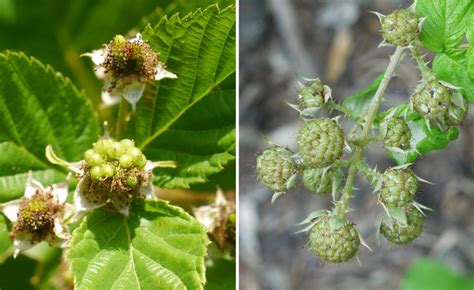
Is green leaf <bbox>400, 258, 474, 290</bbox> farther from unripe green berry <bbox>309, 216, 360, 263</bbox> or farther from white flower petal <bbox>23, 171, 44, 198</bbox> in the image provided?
white flower petal <bbox>23, 171, 44, 198</bbox>

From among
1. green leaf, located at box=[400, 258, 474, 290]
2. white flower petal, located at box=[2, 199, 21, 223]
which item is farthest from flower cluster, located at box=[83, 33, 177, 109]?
green leaf, located at box=[400, 258, 474, 290]

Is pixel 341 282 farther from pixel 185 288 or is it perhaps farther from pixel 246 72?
pixel 185 288

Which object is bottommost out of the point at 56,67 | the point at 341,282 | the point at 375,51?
the point at 341,282

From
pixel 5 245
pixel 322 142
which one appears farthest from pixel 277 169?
pixel 5 245

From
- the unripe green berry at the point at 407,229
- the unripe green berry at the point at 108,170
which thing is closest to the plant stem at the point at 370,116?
the unripe green berry at the point at 407,229

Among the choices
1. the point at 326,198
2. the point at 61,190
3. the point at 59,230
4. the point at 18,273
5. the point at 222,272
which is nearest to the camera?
the point at 59,230

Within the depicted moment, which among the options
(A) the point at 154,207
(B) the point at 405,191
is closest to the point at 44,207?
(A) the point at 154,207

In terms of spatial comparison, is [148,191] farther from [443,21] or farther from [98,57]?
[443,21]
